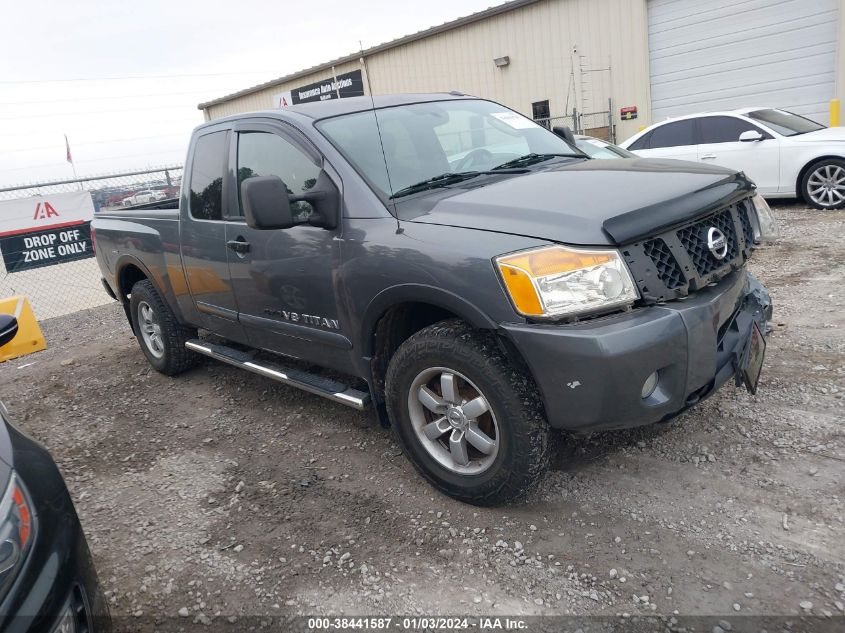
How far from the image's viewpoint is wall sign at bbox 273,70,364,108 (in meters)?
23.4

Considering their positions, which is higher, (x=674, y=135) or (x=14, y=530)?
(x=674, y=135)

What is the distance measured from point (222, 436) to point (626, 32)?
1454 cm

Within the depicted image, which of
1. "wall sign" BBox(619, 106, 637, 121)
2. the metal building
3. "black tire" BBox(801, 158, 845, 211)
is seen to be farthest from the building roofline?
"black tire" BBox(801, 158, 845, 211)

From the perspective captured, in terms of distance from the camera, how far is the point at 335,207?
10.6 ft

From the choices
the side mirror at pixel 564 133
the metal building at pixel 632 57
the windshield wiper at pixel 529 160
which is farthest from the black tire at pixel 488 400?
the metal building at pixel 632 57

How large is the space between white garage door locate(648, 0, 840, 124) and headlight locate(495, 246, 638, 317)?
43.3 ft

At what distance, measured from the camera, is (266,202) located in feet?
9.91

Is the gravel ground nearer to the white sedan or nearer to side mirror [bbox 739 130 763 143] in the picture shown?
the white sedan

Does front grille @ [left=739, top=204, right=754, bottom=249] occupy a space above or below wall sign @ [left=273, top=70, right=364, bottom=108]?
below

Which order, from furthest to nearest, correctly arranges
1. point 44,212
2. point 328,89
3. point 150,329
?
point 328,89 < point 44,212 < point 150,329

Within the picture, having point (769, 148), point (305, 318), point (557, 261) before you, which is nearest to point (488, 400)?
point (557, 261)

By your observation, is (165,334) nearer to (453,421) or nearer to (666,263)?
(453,421)

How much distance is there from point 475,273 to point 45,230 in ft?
28.0

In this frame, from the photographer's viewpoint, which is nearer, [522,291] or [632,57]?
[522,291]
